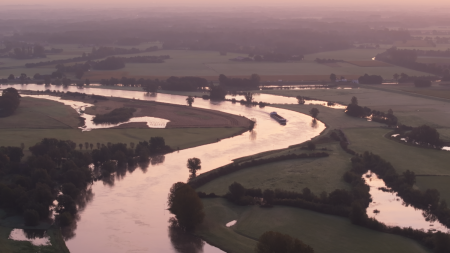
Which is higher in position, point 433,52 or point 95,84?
point 433,52

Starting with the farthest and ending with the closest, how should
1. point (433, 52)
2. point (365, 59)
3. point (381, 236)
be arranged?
1. point (433, 52)
2. point (365, 59)
3. point (381, 236)

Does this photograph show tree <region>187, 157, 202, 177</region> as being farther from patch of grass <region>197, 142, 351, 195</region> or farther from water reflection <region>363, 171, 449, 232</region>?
water reflection <region>363, 171, 449, 232</region>

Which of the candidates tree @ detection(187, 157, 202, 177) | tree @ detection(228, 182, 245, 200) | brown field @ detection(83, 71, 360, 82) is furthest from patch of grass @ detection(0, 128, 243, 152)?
brown field @ detection(83, 71, 360, 82)

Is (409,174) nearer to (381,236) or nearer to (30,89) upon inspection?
(381,236)

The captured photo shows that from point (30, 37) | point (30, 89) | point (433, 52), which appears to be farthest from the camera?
point (30, 37)

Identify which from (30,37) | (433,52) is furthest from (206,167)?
(30,37)

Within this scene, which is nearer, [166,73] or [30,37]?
[166,73]

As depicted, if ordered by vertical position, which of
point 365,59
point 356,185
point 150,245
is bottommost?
point 150,245
